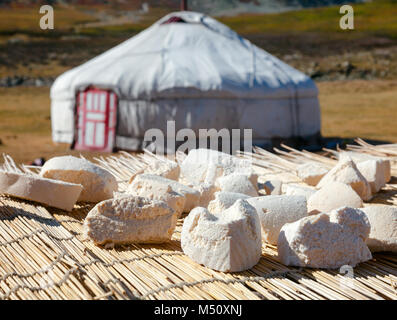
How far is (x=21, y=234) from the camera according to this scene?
58.7 inches

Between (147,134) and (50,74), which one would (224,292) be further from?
(50,74)

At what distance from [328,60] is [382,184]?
18758 millimetres

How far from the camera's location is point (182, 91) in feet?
20.0

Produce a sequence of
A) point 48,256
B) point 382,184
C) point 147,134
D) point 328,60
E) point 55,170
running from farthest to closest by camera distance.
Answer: point 328,60 → point 147,134 → point 382,184 → point 55,170 → point 48,256

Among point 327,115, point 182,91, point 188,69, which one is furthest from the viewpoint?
point 327,115

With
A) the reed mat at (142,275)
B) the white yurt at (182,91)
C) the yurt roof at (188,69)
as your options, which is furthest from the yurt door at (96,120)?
the reed mat at (142,275)

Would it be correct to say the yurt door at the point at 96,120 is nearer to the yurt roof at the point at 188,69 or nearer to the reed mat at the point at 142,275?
the yurt roof at the point at 188,69

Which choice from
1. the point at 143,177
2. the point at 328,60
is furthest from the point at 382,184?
the point at 328,60

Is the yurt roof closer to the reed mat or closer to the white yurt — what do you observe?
the white yurt

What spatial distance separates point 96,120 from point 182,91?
130 centimetres

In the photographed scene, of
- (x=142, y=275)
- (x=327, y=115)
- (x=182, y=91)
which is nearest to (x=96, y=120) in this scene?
(x=182, y=91)

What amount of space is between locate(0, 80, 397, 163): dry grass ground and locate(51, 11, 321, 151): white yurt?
1.77 ft

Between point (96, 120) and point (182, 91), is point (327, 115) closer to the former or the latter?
point (182, 91)

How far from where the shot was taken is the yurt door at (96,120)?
6.56 metres
